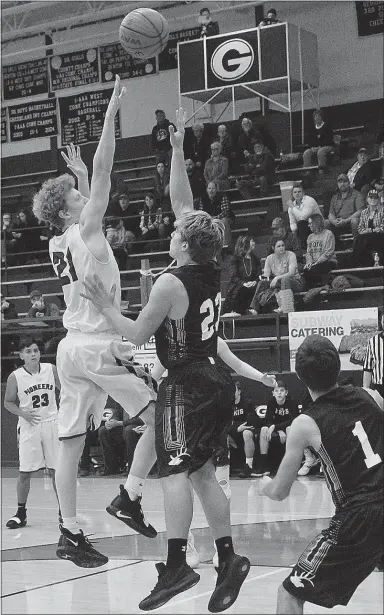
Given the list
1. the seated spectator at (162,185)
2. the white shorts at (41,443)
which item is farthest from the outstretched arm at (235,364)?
the seated spectator at (162,185)

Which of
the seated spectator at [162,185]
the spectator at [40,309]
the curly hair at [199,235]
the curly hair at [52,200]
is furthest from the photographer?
the seated spectator at [162,185]

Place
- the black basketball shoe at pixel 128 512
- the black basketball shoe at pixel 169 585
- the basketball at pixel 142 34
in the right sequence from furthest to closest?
the basketball at pixel 142 34, the black basketball shoe at pixel 128 512, the black basketball shoe at pixel 169 585

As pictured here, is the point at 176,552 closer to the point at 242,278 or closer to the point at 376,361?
the point at 376,361

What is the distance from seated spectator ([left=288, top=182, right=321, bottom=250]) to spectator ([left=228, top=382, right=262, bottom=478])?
8.92 feet

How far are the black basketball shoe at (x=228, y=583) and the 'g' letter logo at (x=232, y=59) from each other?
13614mm

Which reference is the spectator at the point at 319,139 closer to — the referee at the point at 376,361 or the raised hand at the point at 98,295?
the referee at the point at 376,361

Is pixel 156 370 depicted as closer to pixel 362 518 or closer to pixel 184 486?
pixel 184 486

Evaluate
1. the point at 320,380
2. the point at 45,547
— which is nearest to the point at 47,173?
the point at 45,547

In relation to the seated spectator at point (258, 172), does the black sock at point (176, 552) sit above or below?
below

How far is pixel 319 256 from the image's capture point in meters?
13.3

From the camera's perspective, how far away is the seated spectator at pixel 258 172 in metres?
16.3

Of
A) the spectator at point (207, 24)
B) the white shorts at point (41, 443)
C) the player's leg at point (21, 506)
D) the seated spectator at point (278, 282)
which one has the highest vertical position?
the spectator at point (207, 24)

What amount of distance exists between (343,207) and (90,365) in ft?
32.0

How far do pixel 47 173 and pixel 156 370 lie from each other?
16.0 meters
